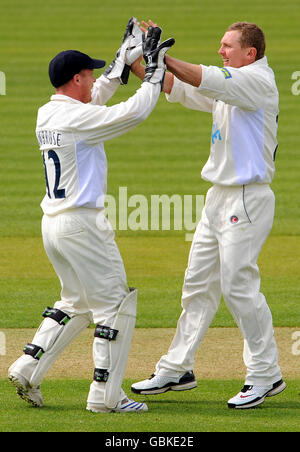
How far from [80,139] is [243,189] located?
3.82ft

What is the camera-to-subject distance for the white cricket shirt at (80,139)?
5891 mm

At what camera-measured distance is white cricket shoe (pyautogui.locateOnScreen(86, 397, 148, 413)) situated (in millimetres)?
6012

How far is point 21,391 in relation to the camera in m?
6.12

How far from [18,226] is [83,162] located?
6678 millimetres

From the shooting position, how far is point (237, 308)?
6316mm

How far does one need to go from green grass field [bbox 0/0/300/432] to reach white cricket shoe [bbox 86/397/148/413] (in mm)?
92

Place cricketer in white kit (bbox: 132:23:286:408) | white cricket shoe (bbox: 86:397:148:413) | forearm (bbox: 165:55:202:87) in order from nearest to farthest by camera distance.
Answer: white cricket shoe (bbox: 86:397:148:413) → forearm (bbox: 165:55:202:87) → cricketer in white kit (bbox: 132:23:286:408)

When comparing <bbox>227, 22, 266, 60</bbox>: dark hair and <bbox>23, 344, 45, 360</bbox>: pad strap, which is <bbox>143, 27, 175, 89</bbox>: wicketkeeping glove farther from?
<bbox>23, 344, 45, 360</bbox>: pad strap

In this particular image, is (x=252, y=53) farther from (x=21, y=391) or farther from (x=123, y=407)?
(x=21, y=391)

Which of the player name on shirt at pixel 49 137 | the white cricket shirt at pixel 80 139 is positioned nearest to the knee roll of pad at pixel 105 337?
the white cricket shirt at pixel 80 139

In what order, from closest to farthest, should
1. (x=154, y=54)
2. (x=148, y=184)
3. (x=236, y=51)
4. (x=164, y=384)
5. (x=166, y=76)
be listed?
(x=154, y=54) → (x=236, y=51) → (x=164, y=384) → (x=166, y=76) → (x=148, y=184)

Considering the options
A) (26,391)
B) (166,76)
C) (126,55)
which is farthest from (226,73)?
(26,391)

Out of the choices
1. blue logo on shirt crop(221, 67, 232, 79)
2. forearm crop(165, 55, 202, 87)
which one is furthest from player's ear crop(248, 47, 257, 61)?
forearm crop(165, 55, 202, 87)

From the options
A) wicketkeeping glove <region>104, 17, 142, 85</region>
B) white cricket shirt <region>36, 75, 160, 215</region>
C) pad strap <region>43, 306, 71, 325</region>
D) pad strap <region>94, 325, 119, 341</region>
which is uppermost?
wicketkeeping glove <region>104, 17, 142, 85</region>
